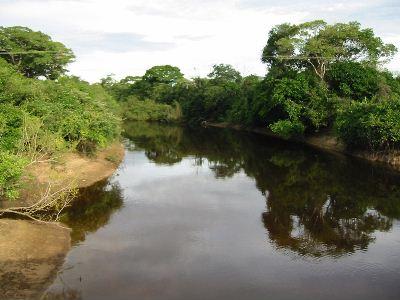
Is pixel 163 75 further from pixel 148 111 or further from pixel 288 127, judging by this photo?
pixel 288 127

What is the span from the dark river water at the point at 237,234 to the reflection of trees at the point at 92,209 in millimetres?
68

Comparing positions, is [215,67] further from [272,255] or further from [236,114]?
[272,255]

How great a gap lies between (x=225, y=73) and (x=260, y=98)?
39085 mm

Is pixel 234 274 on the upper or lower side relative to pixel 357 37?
lower

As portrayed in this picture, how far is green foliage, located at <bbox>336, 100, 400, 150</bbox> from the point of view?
126ft

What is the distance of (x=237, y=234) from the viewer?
910 inches

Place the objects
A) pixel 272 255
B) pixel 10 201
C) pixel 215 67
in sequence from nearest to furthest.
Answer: pixel 272 255 < pixel 10 201 < pixel 215 67

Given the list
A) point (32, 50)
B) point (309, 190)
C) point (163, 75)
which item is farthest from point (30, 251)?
point (163, 75)

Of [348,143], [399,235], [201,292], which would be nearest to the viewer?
[201,292]

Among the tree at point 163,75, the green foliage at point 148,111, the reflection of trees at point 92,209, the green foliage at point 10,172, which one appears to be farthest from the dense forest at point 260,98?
the tree at point 163,75

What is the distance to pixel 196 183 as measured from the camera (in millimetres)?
35812

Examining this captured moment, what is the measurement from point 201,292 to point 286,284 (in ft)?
10.9

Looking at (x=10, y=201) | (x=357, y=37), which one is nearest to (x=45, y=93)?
(x=10, y=201)

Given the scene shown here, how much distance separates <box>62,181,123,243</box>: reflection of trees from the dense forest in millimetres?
3537
